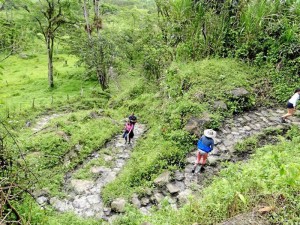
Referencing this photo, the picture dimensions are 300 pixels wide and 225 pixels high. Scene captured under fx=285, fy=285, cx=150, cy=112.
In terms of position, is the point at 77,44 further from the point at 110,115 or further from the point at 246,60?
the point at 246,60

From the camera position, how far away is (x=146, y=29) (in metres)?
21.7

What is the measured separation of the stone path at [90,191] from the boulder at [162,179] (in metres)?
1.51

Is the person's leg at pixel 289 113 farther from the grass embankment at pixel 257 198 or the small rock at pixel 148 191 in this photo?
the small rock at pixel 148 191

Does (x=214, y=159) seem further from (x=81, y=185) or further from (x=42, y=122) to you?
(x=42, y=122)

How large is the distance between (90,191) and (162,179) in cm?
231

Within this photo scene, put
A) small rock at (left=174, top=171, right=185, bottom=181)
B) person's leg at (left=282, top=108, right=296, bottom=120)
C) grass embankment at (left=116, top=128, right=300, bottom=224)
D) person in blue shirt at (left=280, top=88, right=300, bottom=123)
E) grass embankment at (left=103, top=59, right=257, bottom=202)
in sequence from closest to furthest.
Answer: grass embankment at (left=116, top=128, right=300, bottom=224) < small rock at (left=174, top=171, right=185, bottom=181) < grass embankment at (left=103, top=59, right=257, bottom=202) < person in blue shirt at (left=280, top=88, right=300, bottom=123) < person's leg at (left=282, top=108, right=296, bottom=120)

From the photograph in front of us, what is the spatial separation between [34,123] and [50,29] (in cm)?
1140

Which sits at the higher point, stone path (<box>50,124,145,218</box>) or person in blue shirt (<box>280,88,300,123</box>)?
person in blue shirt (<box>280,88,300,123</box>)

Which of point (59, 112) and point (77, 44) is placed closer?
point (59, 112)

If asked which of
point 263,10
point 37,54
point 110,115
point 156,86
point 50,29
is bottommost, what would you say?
point 37,54

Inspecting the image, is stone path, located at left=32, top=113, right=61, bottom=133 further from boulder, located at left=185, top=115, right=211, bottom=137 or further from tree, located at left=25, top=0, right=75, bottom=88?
tree, located at left=25, top=0, right=75, bottom=88

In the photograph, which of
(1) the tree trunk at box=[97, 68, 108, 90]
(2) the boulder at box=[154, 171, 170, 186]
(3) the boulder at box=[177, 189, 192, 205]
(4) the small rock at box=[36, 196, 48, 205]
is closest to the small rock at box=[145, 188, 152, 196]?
(2) the boulder at box=[154, 171, 170, 186]

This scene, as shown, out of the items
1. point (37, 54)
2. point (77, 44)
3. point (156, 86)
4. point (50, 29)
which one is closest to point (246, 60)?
point (156, 86)

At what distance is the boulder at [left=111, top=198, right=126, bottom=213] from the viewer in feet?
24.2
